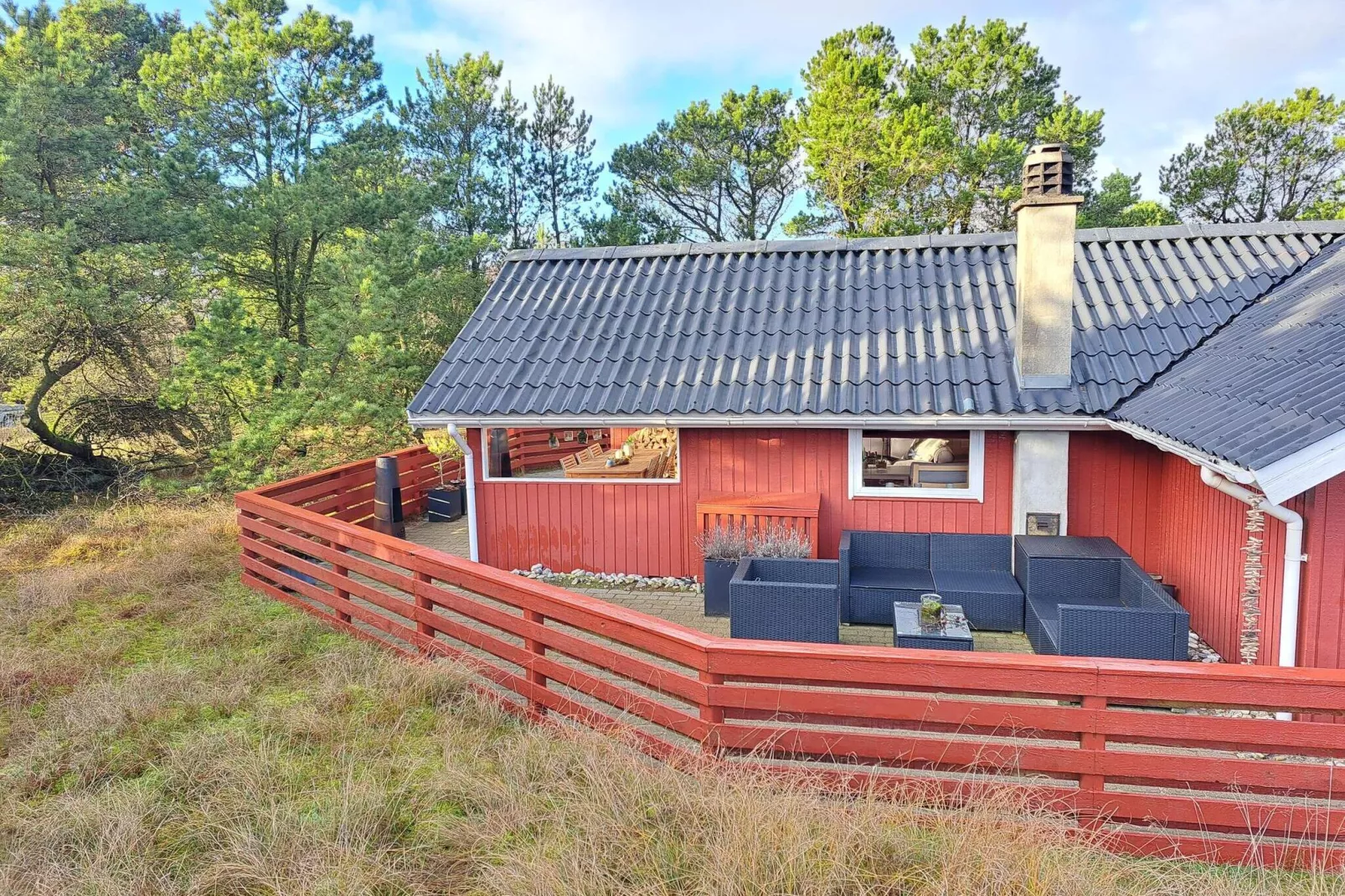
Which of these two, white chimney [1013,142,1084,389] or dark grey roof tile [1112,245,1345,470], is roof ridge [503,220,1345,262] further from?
white chimney [1013,142,1084,389]

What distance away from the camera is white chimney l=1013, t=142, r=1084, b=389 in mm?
7027

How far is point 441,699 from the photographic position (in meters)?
4.89

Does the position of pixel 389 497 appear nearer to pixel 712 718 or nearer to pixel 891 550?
pixel 891 550

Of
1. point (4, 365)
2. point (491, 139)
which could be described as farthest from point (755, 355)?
point (491, 139)

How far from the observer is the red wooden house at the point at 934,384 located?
6.55m

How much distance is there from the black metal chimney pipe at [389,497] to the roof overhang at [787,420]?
2.32 meters

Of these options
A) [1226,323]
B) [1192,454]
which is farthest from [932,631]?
[1226,323]

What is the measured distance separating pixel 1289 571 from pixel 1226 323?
3956 mm

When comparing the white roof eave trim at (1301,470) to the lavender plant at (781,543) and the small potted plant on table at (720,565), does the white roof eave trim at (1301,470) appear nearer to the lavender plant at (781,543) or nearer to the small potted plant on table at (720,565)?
the lavender plant at (781,543)

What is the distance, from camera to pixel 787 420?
23.6 feet

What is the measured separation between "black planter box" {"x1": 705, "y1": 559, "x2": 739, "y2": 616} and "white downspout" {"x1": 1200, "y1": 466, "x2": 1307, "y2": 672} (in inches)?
159

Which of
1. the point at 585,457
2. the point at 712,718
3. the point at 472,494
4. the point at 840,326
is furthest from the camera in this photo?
the point at 585,457

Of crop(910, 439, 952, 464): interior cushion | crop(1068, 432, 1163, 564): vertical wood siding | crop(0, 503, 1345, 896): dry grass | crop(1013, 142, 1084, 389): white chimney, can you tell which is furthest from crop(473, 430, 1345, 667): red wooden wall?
crop(0, 503, 1345, 896): dry grass

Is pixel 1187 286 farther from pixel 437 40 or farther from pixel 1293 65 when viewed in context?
pixel 437 40
